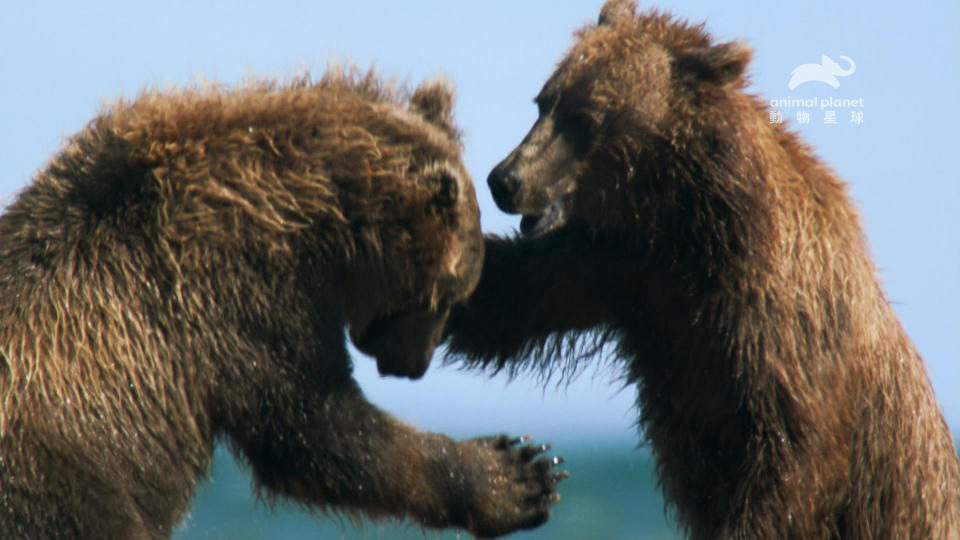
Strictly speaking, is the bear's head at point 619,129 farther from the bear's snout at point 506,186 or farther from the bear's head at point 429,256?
the bear's head at point 429,256

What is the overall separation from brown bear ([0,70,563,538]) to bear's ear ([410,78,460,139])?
5 centimetres

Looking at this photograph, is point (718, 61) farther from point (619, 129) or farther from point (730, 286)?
point (730, 286)

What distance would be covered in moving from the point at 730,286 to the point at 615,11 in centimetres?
170

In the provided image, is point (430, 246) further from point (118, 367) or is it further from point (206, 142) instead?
point (118, 367)

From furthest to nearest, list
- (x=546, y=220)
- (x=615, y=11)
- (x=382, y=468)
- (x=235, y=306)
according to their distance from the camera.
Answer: (x=615, y=11)
(x=546, y=220)
(x=382, y=468)
(x=235, y=306)

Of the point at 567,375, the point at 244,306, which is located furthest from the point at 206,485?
the point at 567,375

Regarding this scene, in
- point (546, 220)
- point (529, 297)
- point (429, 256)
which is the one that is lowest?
point (529, 297)

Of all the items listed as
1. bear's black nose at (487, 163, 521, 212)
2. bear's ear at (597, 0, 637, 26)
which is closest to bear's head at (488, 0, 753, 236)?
bear's black nose at (487, 163, 521, 212)

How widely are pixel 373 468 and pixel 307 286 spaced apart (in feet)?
3.02

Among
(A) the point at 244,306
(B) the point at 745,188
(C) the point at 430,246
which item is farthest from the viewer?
(B) the point at 745,188

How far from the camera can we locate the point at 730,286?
22.3ft

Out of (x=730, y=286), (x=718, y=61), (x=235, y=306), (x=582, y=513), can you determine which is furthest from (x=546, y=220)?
(x=582, y=513)

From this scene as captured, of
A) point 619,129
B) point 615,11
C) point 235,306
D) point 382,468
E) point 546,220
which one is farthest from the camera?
→ point 615,11

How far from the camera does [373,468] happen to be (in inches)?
247
